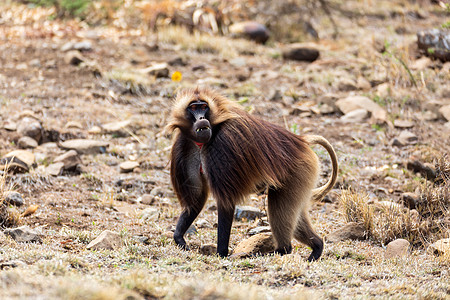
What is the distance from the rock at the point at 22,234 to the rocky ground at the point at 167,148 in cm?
1

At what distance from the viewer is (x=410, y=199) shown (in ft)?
21.1

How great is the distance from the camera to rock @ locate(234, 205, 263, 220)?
635 centimetres

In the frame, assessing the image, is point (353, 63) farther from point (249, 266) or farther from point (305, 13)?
point (249, 266)

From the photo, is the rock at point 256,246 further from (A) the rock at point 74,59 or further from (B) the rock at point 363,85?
(A) the rock at point 74,59

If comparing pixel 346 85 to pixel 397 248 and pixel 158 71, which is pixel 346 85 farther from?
pixel 397 248

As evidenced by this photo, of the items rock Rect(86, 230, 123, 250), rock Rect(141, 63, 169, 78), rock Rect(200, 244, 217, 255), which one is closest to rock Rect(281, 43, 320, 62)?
rock Rect(141, 63, 169, 78)

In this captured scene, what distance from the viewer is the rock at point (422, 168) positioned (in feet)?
22.9

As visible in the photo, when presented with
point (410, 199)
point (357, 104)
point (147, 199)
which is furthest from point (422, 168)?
point (147, 199)

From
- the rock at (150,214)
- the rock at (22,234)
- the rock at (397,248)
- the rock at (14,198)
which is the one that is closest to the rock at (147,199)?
the rock at (150,214)

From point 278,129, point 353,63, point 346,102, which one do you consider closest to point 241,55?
point 353,63

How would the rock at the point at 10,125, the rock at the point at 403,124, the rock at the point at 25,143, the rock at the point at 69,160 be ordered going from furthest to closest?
the rock at the point at 403,124, the rock at the point at 10,125, the rock at the point at 25,143, the rock at the point at 69,160

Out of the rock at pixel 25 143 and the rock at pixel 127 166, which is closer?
the rock at pixel 127 166

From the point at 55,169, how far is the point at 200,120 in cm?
311

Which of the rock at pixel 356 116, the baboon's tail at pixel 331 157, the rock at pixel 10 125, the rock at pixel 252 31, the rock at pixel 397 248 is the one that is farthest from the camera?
the rock at pixel 252 31
